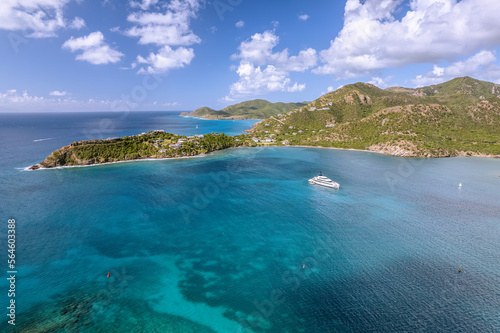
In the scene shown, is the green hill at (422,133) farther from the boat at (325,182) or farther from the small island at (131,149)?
the boat at (325,182)

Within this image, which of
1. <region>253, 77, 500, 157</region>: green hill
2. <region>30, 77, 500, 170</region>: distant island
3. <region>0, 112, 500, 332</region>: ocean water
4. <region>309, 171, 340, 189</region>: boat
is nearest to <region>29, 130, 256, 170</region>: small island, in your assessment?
<region>30, 77, 500, 170</region>: distant island

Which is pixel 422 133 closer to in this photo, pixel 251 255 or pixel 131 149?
pixel 251 255

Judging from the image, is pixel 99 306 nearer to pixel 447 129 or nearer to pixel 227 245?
pixel 227 245

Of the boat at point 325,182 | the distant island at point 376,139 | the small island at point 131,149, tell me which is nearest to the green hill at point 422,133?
the distant island at point 376,139

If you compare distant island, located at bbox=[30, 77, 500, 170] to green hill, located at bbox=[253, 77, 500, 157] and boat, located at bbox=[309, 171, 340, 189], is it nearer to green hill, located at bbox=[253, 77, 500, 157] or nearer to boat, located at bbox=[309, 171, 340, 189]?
green hill, located at bbox=[253, 77, 500, 157]

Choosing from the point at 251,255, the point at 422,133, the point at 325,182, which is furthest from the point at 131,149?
the point at 422,133

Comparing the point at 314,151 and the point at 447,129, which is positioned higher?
the point at 447,129

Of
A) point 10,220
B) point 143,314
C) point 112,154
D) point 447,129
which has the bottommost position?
point 143,314

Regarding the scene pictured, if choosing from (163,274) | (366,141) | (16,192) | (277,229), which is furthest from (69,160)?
(366,141)
